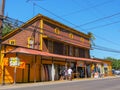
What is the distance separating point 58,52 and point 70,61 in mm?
3085

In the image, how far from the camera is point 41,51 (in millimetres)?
40156

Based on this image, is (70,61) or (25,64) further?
(70,61)

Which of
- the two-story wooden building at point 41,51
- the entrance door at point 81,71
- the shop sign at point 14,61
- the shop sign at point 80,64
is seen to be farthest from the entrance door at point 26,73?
the entrance door at point 81,71

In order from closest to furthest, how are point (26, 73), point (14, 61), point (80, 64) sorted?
point (14, 61), point (26, 73), point (80, 64)

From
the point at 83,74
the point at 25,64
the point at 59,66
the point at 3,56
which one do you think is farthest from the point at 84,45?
the point at 3,56

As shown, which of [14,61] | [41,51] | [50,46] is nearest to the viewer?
[14,61]

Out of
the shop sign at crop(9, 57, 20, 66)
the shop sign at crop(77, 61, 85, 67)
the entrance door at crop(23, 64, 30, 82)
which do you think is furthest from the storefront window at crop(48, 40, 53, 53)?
the shop sign at crop(9, 57, 20, 66)

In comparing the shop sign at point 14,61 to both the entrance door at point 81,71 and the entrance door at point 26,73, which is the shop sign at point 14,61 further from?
the entrance door at point 81,71

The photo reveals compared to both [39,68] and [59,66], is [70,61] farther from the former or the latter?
[39,68]

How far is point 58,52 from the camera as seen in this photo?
45.9 metres

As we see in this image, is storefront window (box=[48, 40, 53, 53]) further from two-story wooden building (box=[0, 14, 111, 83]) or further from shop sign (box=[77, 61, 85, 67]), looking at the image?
shop sign (box=[77, 61, 85, 67])

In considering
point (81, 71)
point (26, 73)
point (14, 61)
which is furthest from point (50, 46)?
point (14, 61)

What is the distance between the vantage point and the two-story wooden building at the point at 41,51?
32500mm

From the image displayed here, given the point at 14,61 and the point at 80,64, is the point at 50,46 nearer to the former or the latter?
the point at 80,64
